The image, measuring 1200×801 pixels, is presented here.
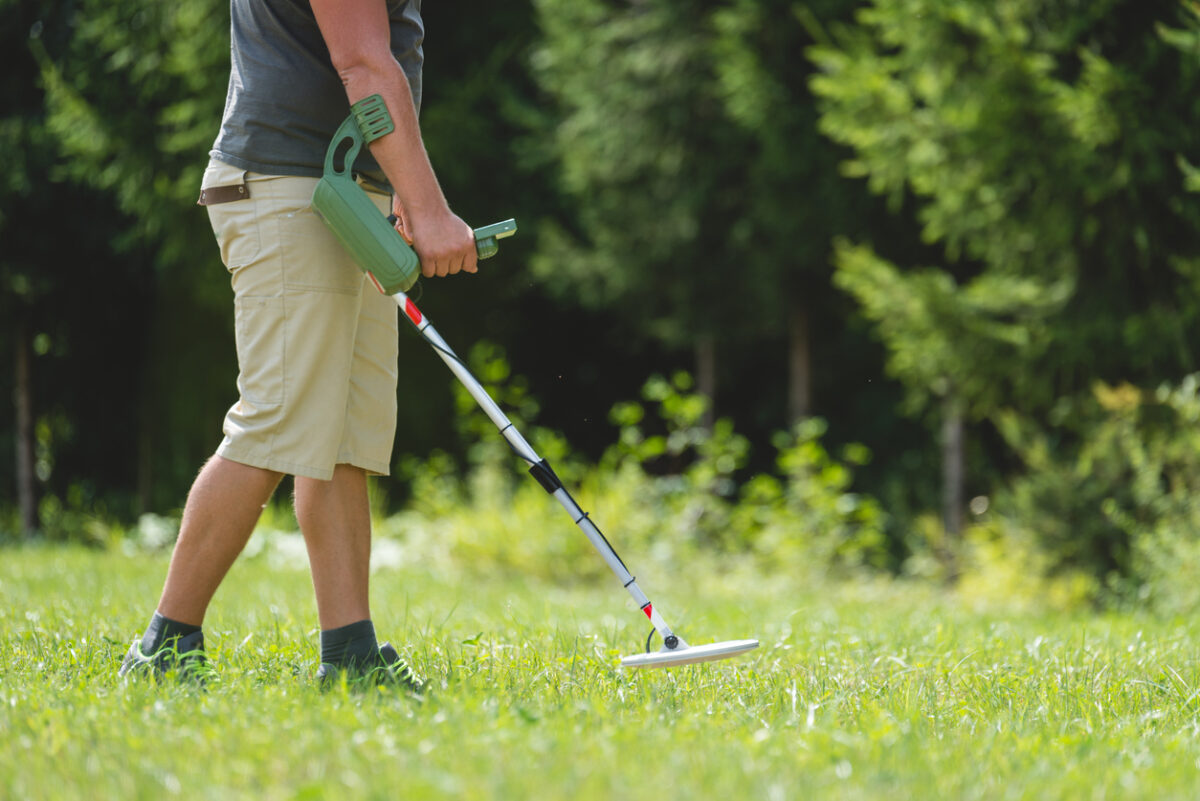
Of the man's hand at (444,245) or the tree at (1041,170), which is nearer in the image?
the man's hand at (444,245)

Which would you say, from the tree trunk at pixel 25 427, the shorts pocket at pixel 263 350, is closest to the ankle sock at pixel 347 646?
the shorts pocket at pixel 263 350

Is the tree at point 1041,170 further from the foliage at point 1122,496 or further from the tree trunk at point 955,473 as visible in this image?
the tree trunk at point 955,473

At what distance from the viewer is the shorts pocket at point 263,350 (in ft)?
8.09

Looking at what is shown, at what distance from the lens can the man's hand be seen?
2441 mm

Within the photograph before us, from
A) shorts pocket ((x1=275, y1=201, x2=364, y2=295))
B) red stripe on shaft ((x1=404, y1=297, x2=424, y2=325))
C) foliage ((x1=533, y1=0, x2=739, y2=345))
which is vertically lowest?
foliage ((x1=533, y1=0, x2=739, y2=345))

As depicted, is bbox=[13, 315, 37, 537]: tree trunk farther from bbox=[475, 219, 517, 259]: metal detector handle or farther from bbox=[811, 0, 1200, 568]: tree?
bbox=[475, 219, 517, 259]: metal detector handle

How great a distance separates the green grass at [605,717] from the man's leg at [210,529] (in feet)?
0.63

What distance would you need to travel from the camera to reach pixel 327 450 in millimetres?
2494

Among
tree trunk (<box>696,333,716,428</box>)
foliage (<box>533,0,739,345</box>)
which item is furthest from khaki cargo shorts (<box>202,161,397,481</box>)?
tree trunk (<box>696,333,716,428</box>)

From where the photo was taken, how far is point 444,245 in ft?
8.01

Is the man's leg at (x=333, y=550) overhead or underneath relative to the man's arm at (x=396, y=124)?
underneath

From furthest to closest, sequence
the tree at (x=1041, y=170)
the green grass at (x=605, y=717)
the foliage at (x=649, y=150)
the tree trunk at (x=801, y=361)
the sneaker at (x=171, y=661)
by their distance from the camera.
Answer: the tree trunk at (x=801, y=361)
the foliage at (x=649, y=150)
the tree at (x=1041, y=170)
the sneaker at (x=171, y=661)
the green grass at (x=605, y=717)

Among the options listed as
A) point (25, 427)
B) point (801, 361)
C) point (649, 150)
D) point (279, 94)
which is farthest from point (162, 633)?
point (25, 427)

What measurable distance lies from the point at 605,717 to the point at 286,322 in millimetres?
1070
